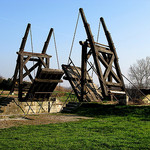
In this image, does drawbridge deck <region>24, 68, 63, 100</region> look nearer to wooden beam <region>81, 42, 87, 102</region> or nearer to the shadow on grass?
wooden beam <region>81, 42, 87, 102</region>

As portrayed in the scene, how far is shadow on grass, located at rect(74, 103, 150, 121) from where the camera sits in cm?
1103

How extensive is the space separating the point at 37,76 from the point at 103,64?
4.73m

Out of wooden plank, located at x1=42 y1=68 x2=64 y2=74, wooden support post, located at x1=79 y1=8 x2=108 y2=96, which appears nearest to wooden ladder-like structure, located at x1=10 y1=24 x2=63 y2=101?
wooden plank, located at x1=42 y1=68 x2=64 y2=74

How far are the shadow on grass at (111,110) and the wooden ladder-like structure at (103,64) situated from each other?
897mm

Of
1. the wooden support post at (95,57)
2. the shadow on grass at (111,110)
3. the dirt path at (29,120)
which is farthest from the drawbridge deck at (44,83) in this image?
the dirt path at (29,120)

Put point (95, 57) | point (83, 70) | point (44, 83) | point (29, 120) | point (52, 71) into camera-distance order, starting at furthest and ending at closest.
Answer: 1. point (44, 83)
2. point (83, 70)
3. point (52, 71)
4. point (95, 57)
5. point (29, 120)

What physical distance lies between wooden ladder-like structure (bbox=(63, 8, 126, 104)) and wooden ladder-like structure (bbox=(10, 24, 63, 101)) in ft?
4.36

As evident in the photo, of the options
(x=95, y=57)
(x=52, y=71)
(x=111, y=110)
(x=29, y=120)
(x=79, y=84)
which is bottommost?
(x=29, y=120)

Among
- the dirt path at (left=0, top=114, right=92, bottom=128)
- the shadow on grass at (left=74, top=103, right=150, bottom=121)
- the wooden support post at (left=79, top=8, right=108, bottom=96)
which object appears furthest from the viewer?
the wooden support post at (left=79, top=8, right=108, bottom=96)

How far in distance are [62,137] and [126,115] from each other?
582 centimetres

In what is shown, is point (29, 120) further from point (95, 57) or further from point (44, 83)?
point (95, 57)

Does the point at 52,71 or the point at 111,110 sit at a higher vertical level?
the point at 52,71

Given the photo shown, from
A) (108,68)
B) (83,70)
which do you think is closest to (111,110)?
(108,68)

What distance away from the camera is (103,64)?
571 inches
